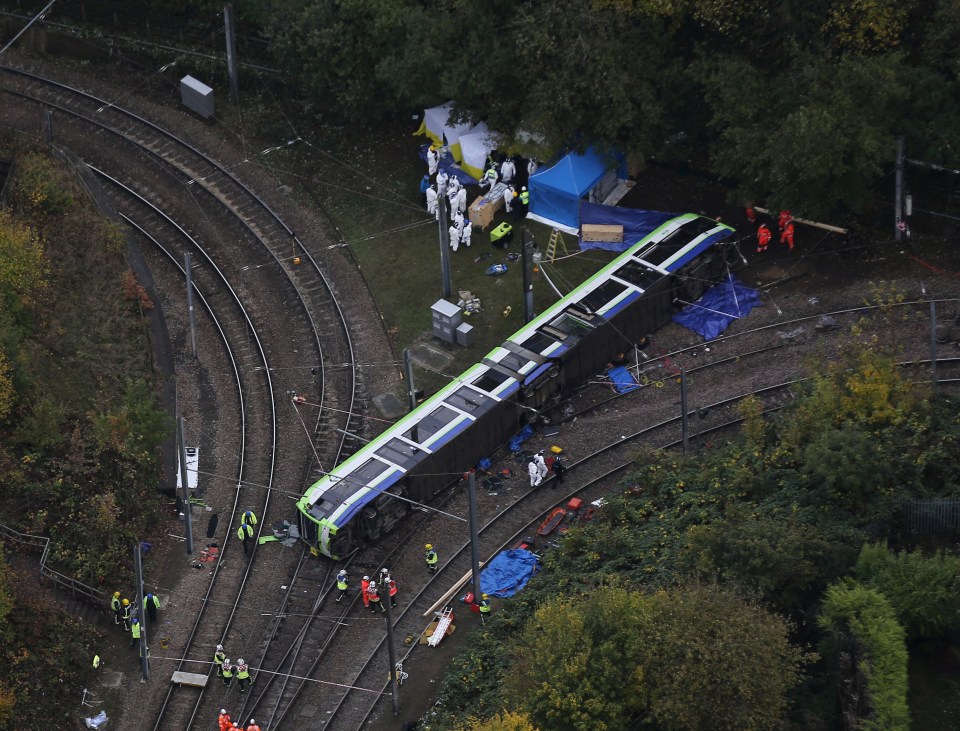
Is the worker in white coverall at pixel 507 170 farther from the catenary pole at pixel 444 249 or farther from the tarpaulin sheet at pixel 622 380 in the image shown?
the tarpaulin sheet at pixel 622 380

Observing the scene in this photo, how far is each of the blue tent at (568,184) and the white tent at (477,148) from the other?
8.61ft

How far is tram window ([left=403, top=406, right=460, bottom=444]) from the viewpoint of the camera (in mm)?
49750

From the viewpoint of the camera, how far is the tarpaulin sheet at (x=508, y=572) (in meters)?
47.1

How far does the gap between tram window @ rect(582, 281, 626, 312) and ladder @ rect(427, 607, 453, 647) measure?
12.2 metres

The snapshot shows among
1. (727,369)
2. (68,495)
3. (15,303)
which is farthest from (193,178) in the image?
(727,369)

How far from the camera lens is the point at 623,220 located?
58.8 metres

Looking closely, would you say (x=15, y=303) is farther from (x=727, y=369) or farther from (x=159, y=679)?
(x=727, y=369)

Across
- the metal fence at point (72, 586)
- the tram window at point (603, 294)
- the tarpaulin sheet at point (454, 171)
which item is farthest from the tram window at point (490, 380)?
the metal fence at point (72, 586)

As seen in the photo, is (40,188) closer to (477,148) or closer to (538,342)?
(477,148)

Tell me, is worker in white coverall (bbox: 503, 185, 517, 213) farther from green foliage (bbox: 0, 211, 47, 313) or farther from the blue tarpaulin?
green foliage (bbox: 0, 211, 47, 313)

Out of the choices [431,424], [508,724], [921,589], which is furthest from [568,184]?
[508,724]

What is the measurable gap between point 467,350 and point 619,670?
19.5 metres

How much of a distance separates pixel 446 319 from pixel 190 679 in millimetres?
15943

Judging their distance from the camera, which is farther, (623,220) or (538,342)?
(623,220)
